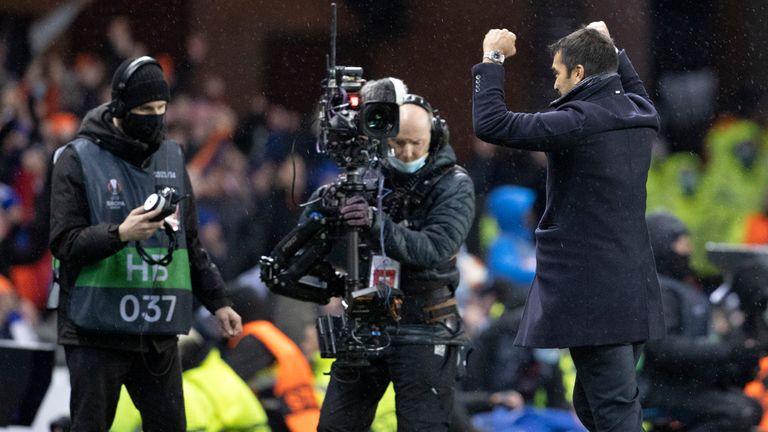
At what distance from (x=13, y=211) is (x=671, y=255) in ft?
18.0

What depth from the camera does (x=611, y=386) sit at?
5.57 metres

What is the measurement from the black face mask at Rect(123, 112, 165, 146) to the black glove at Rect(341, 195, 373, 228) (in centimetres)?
87

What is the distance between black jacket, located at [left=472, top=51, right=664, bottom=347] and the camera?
18.3 ft

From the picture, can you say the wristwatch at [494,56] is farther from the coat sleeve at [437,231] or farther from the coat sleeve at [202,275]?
the coat sleeve at [202,275]

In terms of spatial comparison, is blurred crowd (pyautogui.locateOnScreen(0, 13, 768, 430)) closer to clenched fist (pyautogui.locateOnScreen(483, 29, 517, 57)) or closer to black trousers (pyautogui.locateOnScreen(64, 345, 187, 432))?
black trousers (pyautogui.locateOnScreen(64, 345, 187, 432))

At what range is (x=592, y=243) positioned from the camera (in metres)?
Answer: 5.62

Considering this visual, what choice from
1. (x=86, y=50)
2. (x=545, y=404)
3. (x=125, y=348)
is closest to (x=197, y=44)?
(x=86, y=50)

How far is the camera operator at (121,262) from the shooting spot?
240 inches

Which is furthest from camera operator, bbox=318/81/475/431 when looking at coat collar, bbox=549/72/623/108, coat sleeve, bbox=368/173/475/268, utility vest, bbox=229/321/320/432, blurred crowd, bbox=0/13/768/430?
blurred crowd, bbox=0/13/768/430

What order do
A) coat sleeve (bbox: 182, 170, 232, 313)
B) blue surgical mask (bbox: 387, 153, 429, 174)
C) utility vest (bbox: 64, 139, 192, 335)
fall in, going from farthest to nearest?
1. coat sleeve (bbox: 182, 170, 232, 313)
2. blue surgical mask (bbox: 387, 153, 429, 174)
3. utility vest (bbox: 64, 139, 192, 335)

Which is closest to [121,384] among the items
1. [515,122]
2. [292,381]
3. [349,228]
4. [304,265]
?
[304,265]

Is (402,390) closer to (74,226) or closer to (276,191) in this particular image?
(74,226)

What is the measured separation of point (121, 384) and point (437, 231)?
1411mm

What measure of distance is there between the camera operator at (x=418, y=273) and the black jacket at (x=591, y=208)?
615 mm
